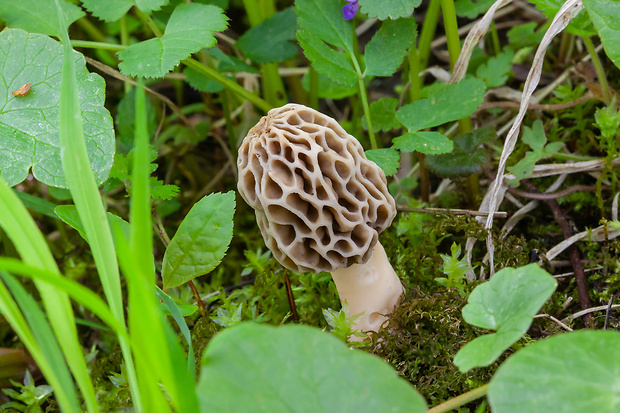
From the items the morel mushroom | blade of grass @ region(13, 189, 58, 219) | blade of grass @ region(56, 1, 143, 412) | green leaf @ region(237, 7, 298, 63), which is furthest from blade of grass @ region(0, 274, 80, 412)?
green leaf @ region(237, 7, 298, 63)

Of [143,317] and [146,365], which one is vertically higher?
[143,317]

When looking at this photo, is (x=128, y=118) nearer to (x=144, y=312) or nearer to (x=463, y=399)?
(x=144, y=312)

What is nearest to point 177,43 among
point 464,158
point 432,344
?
point 464,158

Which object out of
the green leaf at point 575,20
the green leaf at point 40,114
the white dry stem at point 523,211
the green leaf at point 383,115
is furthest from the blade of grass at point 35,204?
the green leaf at point 575,20

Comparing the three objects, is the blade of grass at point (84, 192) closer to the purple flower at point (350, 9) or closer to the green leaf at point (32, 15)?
the green leaf at point (32, 15)

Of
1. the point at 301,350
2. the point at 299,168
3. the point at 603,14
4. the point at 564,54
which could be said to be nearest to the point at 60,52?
the point at 299,168

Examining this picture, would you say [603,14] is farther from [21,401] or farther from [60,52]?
[21,401]

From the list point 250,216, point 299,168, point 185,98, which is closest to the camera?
point 299,168

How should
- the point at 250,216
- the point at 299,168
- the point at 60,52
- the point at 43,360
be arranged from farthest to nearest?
the point at 250,216 < the point at 60,52 < the point at 299,168 < the point at 43,360
